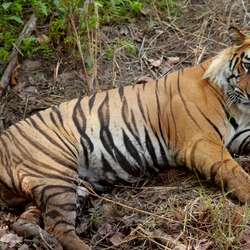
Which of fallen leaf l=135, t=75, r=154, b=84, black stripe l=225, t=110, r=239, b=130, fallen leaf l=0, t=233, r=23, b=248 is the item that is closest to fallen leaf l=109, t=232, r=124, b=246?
fallen leaf l=0, t=233, r=23, b=248

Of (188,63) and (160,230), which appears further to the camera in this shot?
(188,63)

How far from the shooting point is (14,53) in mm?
6293

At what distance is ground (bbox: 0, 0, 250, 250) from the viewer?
3.92m

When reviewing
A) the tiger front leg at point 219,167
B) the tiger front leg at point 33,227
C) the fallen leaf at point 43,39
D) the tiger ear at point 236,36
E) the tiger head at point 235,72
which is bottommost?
the tiger front leg at point 219,167

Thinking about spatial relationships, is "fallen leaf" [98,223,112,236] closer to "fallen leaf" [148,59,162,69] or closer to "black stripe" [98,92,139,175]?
"black stripe" [98,92,139,175]

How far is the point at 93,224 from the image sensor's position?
14.2 ft

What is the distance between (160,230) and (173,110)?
114cm

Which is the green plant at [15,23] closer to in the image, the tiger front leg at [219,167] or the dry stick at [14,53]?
the dry stick at [14,53]

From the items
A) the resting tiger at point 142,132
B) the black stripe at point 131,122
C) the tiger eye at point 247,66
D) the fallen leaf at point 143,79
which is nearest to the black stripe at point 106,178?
the resting tiger at point 142,132

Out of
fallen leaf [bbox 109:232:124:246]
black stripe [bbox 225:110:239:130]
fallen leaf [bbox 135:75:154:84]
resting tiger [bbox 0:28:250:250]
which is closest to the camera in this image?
fallen leaf [bbox 109:232:124:246]

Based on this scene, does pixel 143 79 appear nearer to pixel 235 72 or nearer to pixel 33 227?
pixel 235 72

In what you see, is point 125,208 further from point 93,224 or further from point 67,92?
point 67,92

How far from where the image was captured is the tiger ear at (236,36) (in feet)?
15.4

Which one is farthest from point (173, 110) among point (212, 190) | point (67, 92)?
point (67, 92)
